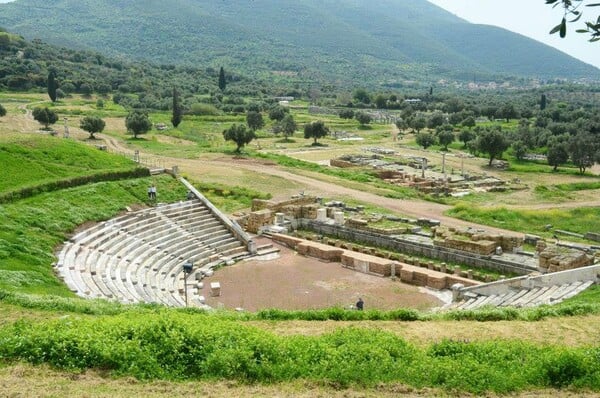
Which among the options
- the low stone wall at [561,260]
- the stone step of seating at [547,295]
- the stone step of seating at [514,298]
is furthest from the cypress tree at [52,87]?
the stone step of seating at [547,295]

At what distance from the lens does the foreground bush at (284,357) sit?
427 inches

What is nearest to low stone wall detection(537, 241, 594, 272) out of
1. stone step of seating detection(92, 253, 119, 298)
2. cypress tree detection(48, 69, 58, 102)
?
stone step of seating detection(92, 253, 119, 298)

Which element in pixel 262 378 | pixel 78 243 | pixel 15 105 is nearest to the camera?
pixel 262 378

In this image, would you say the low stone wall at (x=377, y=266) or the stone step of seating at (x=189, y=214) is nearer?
the low stone wall at (x=377, y=266)

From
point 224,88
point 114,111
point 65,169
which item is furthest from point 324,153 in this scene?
point 224,88

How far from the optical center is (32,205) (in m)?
28.5

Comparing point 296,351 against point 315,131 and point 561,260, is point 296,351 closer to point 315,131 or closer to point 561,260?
point 561,260

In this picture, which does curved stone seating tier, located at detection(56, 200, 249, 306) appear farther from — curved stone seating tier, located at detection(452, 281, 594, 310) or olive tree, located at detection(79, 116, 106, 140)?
olive tree, located at detection(79, 116, 106, 140)

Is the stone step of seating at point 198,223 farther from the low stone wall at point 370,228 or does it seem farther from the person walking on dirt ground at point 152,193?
the low stone wall at point 370,228

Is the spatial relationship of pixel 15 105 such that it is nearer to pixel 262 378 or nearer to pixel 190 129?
pixel 190 129

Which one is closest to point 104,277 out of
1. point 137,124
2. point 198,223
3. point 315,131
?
point 198,223

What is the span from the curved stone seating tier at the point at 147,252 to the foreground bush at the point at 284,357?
8541 millimetres

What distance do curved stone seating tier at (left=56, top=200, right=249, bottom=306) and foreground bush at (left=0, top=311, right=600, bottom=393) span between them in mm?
8541

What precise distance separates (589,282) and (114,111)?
85.2 meters
